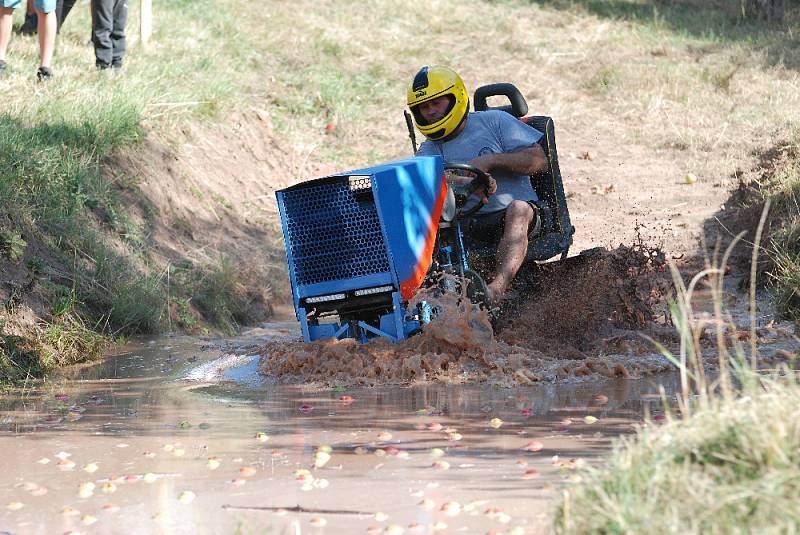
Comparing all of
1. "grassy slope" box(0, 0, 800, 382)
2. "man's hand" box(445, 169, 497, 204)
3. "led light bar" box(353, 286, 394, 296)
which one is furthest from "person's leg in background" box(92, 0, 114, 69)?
"led light bar" box(353, 286, 394, 296)

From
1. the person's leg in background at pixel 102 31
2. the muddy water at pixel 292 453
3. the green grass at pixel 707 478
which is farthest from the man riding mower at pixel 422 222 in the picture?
the person's leg in background at pixel 102 31

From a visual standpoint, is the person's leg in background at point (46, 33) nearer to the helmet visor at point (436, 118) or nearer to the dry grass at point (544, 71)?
the dry grass at point (544, 71)

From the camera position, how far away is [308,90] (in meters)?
16.7

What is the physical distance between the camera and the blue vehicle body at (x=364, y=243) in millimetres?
7180

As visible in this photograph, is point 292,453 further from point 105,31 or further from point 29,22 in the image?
point 29,22

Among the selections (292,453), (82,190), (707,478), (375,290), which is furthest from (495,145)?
(707,478)

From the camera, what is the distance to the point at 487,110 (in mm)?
8508

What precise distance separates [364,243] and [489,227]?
1.23 m

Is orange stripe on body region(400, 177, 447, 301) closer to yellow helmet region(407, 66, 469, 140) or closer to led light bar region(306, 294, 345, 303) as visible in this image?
led light bar region(306, 294, 345, 303)

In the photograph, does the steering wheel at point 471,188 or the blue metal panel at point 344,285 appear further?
the steering wheel at point 471,188

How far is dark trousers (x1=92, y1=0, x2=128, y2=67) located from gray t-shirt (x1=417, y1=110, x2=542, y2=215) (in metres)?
6.02

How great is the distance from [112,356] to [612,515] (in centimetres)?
579

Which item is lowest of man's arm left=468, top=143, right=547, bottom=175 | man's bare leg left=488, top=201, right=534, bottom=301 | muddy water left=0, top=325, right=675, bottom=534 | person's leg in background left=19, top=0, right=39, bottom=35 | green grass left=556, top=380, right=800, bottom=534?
muddy water left=0, top=325, right=675, bottom=534

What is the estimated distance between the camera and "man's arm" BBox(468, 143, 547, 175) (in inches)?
313
